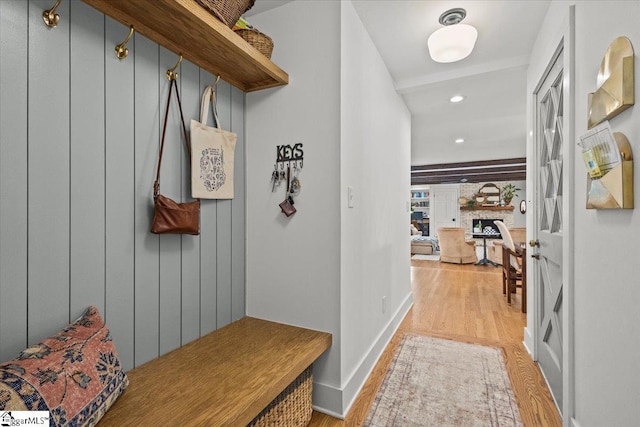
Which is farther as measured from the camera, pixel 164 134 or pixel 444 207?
pixel 444 207

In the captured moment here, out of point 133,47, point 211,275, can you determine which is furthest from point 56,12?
point 211,275

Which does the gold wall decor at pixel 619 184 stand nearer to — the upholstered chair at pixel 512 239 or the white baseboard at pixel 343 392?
the white baseboard at pixel 343 392

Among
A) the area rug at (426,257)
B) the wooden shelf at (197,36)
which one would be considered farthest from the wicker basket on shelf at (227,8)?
the area rug at (426,257)

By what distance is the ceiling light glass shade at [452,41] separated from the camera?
188cm

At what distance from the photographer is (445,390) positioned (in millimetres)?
1901

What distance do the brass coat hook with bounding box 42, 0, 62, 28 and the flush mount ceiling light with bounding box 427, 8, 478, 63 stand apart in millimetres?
1913

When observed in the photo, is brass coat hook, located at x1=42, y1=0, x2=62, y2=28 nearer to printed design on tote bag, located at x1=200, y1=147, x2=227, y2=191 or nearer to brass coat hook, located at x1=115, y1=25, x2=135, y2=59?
brass coat hook, located at x1=115, y1=25, x2=135, y2=59

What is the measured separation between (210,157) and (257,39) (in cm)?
67

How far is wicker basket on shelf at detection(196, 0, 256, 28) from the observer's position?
1.27m

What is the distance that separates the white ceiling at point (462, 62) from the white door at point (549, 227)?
40 cm

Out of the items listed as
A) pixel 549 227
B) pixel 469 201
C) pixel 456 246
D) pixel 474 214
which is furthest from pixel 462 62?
pixel 474 214

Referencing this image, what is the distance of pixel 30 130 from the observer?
1.00 m

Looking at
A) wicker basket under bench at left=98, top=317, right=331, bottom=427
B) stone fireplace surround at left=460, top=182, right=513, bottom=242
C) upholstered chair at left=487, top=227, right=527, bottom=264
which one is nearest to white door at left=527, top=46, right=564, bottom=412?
wicker basket under bench at left=98, top=317, right=331, bottom=427

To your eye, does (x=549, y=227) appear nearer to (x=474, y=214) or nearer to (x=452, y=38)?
(x=452, y=38)
